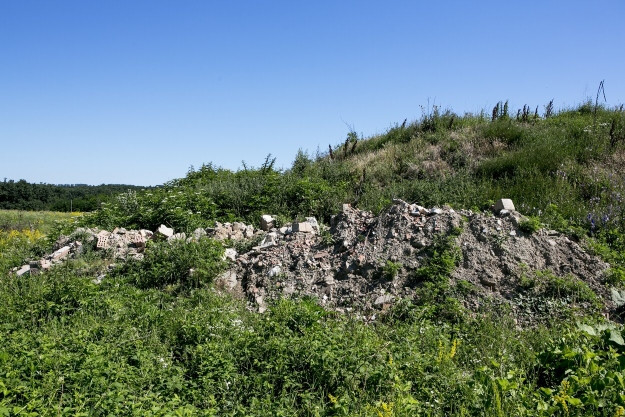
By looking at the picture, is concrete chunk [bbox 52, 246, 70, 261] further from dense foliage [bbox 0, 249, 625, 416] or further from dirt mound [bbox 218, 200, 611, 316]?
dirt mound [bbox 218, 200, 611, 316]

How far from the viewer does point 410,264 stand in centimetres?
769

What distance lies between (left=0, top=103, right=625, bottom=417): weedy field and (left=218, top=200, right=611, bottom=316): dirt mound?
A: 18 centimetres

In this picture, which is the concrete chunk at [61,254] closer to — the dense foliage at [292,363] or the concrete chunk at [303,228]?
the dense foliage at [292,363]

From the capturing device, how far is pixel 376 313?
6.85 m

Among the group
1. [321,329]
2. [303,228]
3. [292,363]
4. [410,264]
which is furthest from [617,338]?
[303,228]

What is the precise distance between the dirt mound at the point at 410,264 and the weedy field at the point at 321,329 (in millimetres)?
182

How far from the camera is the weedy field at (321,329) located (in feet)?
13.3

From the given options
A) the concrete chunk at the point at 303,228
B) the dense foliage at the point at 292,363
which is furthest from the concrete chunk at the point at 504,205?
the concrete chunk at the point at 303,228

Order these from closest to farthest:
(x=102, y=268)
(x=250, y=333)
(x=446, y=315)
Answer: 1. (x=250, y=333)
2. (x=446, y=315)
3. (x=102, y=268)

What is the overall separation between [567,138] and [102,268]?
11.1m

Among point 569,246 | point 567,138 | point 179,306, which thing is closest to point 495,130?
point 567,138

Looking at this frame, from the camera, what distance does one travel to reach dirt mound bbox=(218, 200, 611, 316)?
279 inches

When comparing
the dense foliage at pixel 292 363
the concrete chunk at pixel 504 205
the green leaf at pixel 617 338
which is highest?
the concrete chunk at pixel 504 205

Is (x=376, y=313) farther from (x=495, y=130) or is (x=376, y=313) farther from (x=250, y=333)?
(x=495, y=130)
